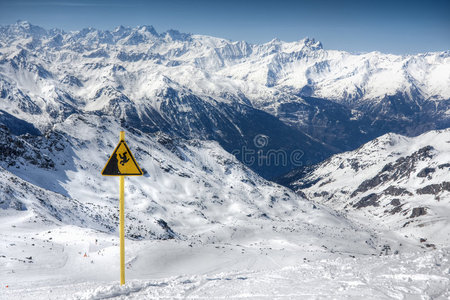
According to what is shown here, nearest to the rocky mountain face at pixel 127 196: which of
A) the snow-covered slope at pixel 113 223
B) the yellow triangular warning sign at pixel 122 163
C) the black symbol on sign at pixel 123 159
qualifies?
the snow-covered slope at pixel 113 223

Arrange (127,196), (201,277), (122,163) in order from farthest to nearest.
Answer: (127,196) → (201,277) → (122,163)

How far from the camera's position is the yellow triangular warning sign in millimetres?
16359

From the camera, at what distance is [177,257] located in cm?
4016

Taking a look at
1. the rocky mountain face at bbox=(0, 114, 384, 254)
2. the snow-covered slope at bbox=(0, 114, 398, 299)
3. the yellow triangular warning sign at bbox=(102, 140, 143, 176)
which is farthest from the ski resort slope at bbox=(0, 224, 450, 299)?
the rocky mountain face at bbox=(0, 114, 384, 254)

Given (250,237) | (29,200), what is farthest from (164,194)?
(29,200)

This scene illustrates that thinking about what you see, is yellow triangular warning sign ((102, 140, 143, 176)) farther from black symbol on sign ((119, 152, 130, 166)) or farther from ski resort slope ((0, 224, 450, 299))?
ski resort slope ((0, 224, 450, 299))

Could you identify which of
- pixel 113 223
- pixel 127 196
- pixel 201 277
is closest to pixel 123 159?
pixel 201 277

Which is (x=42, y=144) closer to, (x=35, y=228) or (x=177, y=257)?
Answer: (x=35, y=228)

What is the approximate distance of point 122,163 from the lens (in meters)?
16.5

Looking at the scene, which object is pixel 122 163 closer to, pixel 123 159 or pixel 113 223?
pixel 123 159

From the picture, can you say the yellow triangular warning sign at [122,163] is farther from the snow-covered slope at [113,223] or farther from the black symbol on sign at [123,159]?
the snow-covered slope at [113,223]

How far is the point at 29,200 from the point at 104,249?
40301 mm

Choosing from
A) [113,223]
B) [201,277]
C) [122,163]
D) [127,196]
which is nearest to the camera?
[122,163]

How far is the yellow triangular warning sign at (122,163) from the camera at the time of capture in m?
16.4
